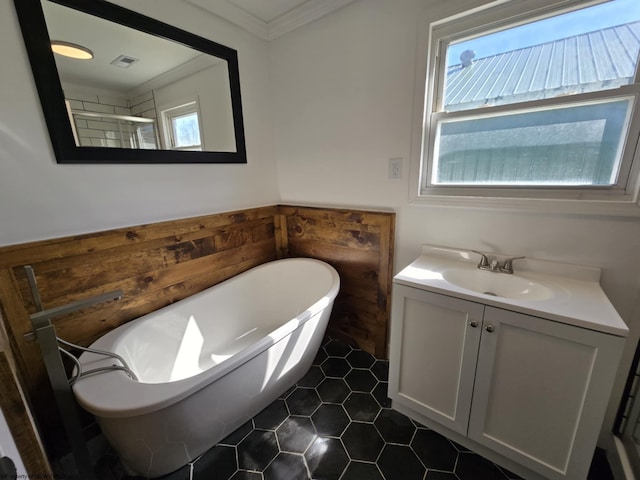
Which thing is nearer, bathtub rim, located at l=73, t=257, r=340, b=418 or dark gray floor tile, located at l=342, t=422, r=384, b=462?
bathtub rim, located at l=73, t=257, r=340, b=418

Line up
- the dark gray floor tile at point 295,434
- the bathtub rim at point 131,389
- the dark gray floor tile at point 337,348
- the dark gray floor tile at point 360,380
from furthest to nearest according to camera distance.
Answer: the dark gray floor tile at point 337,348 < the dark gray floor tile at point 360,380 < the dark gray floor tile at point 295,434 < the bathtub rim at point 131,389

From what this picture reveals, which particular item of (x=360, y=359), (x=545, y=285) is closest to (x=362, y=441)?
(x=360, y=359)

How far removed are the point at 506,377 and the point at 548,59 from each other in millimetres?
1427

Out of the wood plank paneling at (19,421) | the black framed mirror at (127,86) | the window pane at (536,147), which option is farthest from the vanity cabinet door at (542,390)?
the black framed mirror at (127,86)

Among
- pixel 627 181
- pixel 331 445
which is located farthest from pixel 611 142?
pixel 331 445

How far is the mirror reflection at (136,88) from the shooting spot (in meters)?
1.23

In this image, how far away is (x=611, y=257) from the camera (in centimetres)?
119

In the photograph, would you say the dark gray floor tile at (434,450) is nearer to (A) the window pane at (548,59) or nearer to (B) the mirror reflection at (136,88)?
(A) the window pane at (548,59)

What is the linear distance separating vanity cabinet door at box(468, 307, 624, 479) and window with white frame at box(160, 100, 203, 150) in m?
1.83

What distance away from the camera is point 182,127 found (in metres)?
1.64

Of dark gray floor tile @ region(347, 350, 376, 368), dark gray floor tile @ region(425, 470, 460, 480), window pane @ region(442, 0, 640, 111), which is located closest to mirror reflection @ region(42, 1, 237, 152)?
window pane @ region(442, 0, 640, 111)

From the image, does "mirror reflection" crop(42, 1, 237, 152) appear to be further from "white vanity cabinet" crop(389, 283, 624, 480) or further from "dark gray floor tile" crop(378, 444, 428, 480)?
"dark gray floor tile" crop(378, 444, 428, 480)

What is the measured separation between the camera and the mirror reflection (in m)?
1.23

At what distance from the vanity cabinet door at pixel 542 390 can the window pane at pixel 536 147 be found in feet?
2.47
